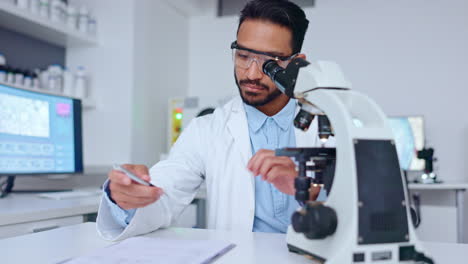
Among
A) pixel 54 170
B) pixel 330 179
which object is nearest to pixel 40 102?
pixel 54 170

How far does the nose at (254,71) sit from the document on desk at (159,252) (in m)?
0.61

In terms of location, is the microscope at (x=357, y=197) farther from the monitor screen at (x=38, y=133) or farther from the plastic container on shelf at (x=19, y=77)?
the plastic container on shelf at (x=19, y=77)

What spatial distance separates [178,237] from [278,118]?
0.62m

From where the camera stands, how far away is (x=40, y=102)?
70.1 inches

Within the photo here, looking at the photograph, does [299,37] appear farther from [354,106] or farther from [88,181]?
[88,181]

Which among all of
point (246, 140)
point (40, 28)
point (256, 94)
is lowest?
point (246, 140)

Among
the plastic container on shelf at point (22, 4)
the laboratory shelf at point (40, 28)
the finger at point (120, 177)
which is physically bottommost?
the finger at point (120, 177)

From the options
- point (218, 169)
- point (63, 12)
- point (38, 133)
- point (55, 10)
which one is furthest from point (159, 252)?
point (63, 12)

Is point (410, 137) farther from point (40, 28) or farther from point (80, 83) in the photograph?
point (40, 28)

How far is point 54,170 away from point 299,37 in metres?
1.27

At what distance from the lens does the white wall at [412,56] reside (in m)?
3.36

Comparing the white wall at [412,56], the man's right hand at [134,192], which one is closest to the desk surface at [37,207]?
the man's right hand at [134,192]

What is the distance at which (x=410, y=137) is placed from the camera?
3234 mm

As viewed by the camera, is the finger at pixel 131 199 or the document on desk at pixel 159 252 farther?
the finger at pixel 131 199
